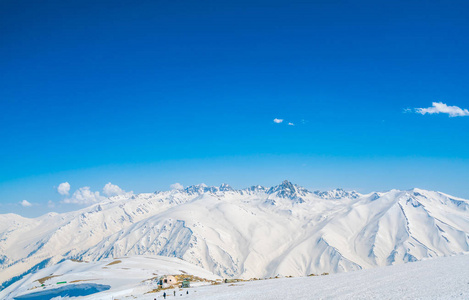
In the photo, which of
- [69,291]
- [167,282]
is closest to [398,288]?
[167,282]

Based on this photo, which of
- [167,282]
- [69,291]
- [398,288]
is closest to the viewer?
[398,288]

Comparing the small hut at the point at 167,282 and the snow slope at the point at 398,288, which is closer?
the snow slope at the point at 398,288

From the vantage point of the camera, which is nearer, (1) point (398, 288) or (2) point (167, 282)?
(1) point (398, 288)

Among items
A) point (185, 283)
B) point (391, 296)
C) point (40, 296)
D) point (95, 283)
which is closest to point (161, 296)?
point (185, 283)

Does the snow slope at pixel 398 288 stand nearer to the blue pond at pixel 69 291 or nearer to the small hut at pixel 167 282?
the small hut at pixel 167 282

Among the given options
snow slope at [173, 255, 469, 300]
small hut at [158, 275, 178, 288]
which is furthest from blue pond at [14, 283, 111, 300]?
snow slope at [173, 255, 469, 300]

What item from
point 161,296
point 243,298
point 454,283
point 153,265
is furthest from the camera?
→ point 153,265

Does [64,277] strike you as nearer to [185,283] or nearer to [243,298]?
[185,283]

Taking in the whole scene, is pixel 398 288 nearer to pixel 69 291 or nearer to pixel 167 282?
pixel 167 282

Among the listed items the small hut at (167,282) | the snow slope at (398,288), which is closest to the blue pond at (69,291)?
the small hut at (167,282)
